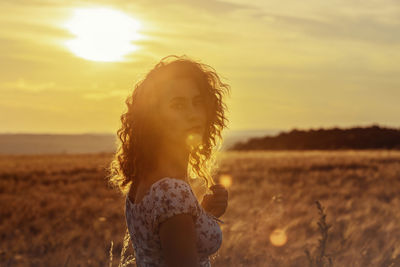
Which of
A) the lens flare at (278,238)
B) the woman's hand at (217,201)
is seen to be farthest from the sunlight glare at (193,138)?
the lens flare at (278,238)

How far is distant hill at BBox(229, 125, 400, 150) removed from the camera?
67188 mm

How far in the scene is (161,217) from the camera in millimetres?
2197

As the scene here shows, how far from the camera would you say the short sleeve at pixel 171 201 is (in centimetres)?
218

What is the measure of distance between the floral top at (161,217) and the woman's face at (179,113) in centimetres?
21

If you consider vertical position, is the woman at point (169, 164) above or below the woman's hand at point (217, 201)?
above

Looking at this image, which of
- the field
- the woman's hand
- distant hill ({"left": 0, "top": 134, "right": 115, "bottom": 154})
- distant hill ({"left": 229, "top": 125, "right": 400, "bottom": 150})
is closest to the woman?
the woman's hand

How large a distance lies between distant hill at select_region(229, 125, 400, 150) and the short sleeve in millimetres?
63175

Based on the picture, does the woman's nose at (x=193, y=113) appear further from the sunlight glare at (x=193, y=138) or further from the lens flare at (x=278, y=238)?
the lens flare at (x=278, y=238)

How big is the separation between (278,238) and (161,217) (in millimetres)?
6208

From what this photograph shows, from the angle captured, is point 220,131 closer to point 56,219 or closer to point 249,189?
point 56,219

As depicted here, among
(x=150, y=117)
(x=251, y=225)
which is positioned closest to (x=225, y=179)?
(x=251, y=225)

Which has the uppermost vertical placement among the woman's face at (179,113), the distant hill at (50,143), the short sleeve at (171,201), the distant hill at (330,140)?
the woman's face at (179,113)

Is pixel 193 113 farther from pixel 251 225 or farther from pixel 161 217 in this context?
pixel 251 225

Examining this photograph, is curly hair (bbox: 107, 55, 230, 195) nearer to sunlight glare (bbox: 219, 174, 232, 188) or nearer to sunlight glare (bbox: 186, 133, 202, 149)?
sunlight glare (bbox: 186, 133, 202, 149)
